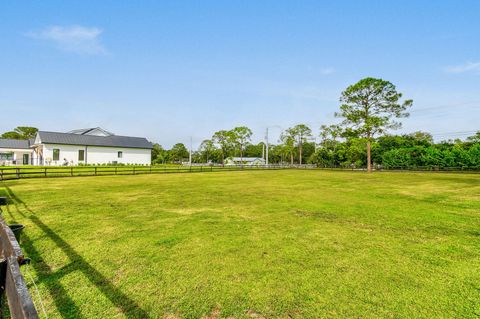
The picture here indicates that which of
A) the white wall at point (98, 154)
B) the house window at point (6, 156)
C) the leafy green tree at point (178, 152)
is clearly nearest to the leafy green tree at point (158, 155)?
the leafy green tree at point (178, 152)

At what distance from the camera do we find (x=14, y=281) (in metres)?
1.60

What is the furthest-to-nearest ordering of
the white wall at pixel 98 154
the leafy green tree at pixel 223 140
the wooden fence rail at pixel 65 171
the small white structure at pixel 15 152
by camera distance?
the leafy green tree at pixel 223 140 → the small white structure at pixel 15 152 → the white wall at pixel 98 154 → the wooden fence rail at pixel 65 171

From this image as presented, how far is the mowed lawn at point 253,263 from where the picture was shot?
334cm

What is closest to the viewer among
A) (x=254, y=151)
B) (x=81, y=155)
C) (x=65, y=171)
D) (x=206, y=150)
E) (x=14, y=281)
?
(x=14, y=281)

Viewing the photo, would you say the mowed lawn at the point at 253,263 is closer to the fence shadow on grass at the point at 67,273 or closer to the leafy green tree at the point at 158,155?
the fence shadow on grass at the point at 67,273

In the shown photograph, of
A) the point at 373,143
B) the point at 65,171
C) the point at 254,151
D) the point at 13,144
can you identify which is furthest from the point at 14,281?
the point at 254,151

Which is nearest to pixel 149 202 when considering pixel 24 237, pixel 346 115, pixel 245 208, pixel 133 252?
pixel 245 208

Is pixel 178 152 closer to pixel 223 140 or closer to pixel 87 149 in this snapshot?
pixel 223 140

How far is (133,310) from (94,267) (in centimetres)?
162

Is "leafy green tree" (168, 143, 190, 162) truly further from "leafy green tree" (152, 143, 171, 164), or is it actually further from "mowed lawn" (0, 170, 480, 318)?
"mowed lawn" (0, 170, 480, 318)

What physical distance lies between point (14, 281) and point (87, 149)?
Result: 51.9m

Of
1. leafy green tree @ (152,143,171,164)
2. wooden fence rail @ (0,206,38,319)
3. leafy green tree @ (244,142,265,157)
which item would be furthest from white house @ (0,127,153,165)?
leafy green tree @ (244,142,265,157)

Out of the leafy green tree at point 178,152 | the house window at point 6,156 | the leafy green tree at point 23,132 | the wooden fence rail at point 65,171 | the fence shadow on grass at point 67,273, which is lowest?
the fence shadow on grass at point 67,273

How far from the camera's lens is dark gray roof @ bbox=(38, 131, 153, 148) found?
43531 millimetres
